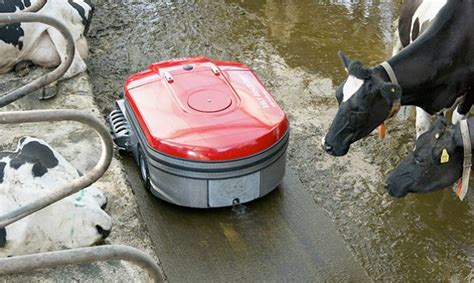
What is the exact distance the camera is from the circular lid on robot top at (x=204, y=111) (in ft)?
13.6

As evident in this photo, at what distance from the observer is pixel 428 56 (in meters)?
4.43

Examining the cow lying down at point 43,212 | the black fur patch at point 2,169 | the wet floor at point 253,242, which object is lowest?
the wet floor at point 253,242

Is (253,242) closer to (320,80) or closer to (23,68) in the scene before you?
(320,80)

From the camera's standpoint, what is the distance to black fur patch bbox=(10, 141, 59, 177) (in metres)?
3.50

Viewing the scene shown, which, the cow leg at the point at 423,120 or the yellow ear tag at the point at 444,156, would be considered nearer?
the yellow ear tag at the point at 444,156

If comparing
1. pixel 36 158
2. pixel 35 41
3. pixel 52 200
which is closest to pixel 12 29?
pixel 35 41

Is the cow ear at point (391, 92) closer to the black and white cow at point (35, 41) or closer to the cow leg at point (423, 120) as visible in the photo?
the cow leg at point (423, 120)

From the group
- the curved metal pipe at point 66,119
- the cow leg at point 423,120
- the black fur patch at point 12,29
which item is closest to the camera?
the curved metal pipe at point 66,119

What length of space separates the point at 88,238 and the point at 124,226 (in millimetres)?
346

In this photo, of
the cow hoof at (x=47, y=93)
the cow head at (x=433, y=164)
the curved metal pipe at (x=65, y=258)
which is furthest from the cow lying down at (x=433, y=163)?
the cow hoof at (x=47, y=93)

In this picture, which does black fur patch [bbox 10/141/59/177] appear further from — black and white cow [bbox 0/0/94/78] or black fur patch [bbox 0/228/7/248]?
black and white cow [bbox 0/0/94/78]

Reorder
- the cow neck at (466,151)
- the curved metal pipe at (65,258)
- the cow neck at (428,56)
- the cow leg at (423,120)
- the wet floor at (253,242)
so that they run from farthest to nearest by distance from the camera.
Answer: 1. the cow leg at (423,120)
2. the cow neck at (428,56)
3. the wet floor at (253,242)
4. the cow neck at (466,151)
5. the curved metal pipe at (65,258)

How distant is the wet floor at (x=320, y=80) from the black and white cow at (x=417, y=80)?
54 cm

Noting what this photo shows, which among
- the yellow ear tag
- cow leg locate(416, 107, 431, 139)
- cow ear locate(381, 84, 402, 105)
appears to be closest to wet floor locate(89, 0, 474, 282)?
cow leg locate(416, 107, 431, 139)
